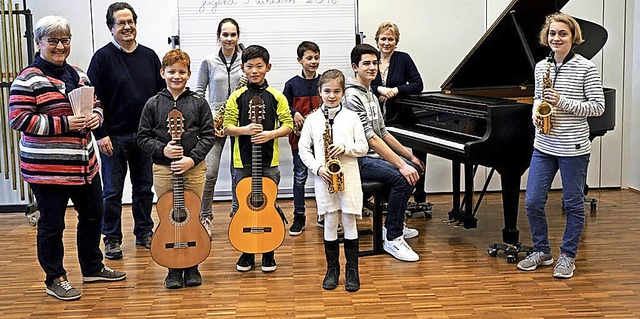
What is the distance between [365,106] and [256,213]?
933mm

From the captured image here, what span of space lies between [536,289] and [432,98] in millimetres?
1717

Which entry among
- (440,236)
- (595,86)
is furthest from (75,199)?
(595,86)

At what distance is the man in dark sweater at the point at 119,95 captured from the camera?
4707 mm

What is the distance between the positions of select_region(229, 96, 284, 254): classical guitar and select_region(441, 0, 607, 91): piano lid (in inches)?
70.2

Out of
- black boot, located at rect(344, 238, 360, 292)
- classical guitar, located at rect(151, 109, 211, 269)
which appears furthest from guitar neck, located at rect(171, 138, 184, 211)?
black boot, located at rect(344, 238, 360, 292)

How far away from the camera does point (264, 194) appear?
437cm

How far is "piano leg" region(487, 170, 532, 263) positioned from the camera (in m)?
4.57

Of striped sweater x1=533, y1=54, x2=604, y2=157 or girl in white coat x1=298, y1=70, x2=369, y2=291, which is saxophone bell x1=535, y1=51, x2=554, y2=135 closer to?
striped sweater x1=533, y1=54, x2=604, y2=157

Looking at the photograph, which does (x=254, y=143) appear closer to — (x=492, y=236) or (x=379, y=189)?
(x=379, y=189)

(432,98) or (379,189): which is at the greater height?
(432,98)

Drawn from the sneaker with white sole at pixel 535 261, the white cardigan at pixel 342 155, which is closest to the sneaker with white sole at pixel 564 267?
the sneaker with white sole at pixel 535 261

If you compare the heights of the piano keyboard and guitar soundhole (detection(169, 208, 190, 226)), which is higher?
the piano keyboard

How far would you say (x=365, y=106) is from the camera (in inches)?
179

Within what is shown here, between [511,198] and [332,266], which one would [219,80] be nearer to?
[332,266]
